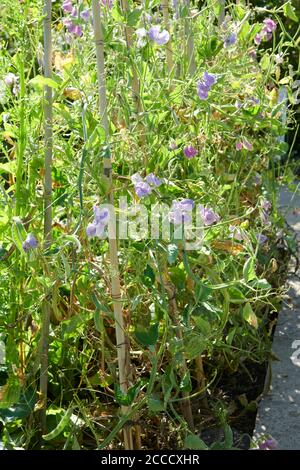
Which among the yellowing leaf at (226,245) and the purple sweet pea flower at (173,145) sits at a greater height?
the purple sweet pea flower at (173,145)

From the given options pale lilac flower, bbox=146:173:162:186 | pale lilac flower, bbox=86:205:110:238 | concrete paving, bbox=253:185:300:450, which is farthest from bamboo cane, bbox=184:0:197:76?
concrete paving, bbox=253:185:300:450

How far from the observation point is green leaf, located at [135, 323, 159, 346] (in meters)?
1.86

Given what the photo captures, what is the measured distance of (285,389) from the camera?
95.7 inches

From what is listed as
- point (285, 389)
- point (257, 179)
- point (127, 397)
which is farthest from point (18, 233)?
point (257, 179)

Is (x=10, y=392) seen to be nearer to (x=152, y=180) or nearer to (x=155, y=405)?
(x=155, y=405)

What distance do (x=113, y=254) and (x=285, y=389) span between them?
87cm

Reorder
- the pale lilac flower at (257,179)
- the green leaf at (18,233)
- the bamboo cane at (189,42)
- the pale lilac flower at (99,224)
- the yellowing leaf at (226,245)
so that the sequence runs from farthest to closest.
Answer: the pale lilac flower at (257,179), the bamboo cane at (189,42), the yellowing leaf at (226,245), the green leaf at (18,233), the pale lilac flower at (99,224)

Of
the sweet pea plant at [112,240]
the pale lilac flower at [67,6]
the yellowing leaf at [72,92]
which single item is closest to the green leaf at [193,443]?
the sweet pea plant at [112,240]

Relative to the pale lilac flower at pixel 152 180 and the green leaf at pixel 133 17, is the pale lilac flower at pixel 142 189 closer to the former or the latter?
the pale lilac flower at pixel 152 180

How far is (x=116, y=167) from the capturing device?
6.86 feet

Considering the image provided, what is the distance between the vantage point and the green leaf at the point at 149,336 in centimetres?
186

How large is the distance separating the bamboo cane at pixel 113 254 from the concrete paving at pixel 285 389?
0.41m

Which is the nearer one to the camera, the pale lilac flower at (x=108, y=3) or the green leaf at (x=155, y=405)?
the green leaf at (x=155, y=405)
